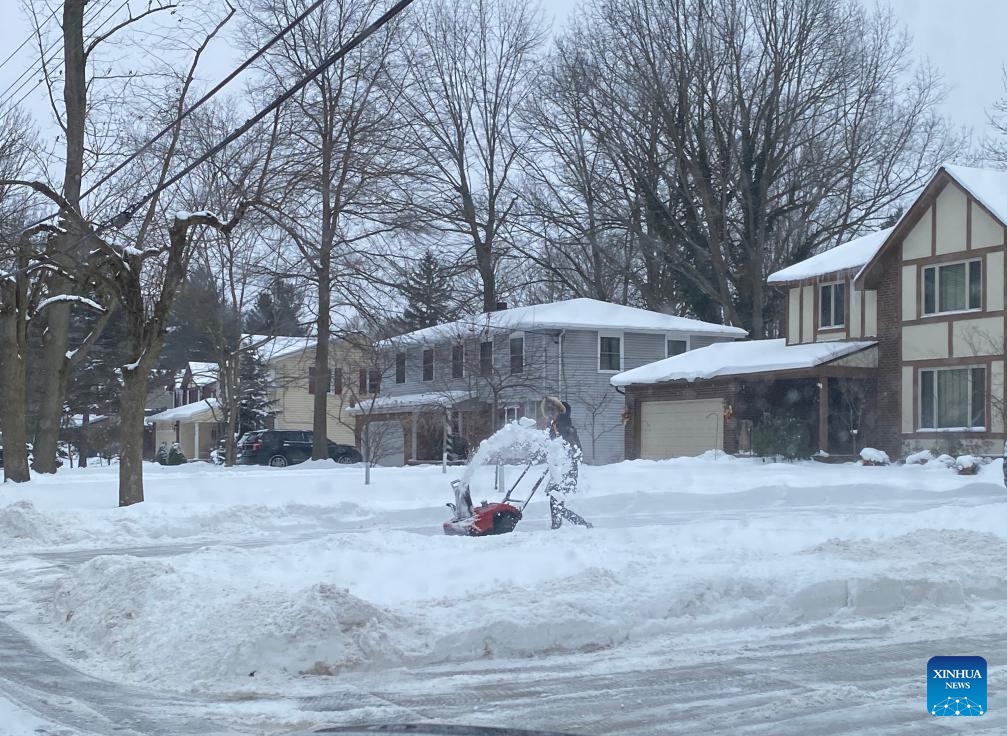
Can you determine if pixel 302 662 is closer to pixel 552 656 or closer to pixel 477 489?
pixel 552 656

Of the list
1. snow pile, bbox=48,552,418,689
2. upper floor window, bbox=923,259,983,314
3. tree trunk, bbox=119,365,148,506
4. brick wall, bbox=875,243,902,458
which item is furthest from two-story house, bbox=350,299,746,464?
snow pile, bbox=48,552,418,689

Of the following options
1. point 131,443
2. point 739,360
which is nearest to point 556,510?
point 131,443

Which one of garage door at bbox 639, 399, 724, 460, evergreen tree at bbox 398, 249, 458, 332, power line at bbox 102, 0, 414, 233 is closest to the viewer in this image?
power line at bbox 102, 0, 414, 233

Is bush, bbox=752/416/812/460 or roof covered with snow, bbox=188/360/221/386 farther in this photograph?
roof covered with snow, bbox=188/360/221/386

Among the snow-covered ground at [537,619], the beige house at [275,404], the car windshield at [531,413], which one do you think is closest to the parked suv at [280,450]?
the car windshield at [531,413]

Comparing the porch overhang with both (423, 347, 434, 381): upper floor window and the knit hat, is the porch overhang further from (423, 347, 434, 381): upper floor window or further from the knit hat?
the knit hat

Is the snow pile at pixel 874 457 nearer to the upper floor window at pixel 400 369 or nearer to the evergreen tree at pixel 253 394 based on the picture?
the upper floor window at pixel 400 369

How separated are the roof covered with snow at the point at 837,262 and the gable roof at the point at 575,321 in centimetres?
836

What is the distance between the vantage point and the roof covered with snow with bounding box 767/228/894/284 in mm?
34594

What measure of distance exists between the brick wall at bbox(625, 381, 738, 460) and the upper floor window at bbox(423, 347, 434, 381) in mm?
10588

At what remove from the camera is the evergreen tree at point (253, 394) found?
5756 cm

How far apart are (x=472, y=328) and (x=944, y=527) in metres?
28.6

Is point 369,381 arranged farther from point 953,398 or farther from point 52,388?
point 953,398

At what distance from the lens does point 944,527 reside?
47.5 ft
